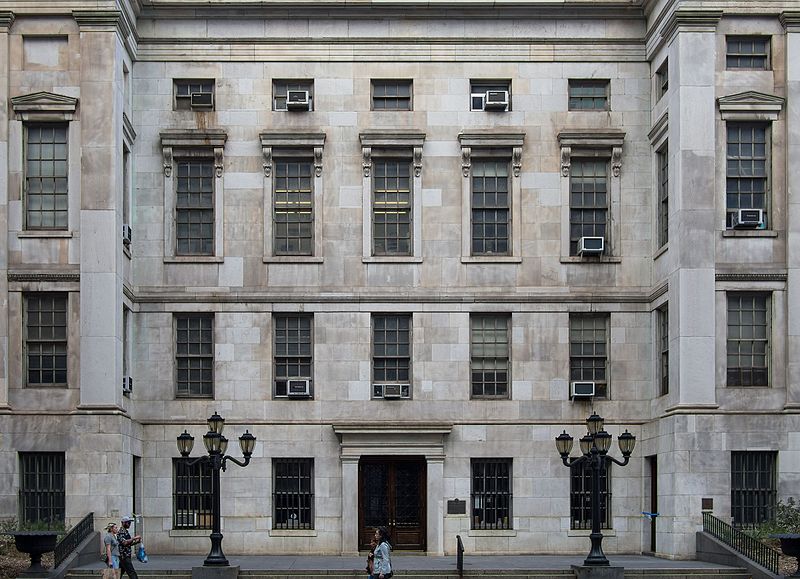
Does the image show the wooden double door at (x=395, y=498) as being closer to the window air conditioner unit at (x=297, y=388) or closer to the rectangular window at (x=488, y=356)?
the window air conditioner unit at (x=297, y=388)

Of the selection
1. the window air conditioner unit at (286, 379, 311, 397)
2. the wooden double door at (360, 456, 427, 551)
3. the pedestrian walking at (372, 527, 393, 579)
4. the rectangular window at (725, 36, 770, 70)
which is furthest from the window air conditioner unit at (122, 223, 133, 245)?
the rectangular window at (725, 36, 770, 70)

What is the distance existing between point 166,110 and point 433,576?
51.0 feet

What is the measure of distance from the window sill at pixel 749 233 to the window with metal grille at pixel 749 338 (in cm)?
155

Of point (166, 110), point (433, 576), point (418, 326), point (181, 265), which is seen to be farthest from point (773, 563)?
point (166, 110)

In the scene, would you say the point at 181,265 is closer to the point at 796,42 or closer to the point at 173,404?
the point at 173,404

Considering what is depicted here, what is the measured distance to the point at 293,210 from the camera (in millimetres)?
39812

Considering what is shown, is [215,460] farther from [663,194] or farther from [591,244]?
[663,194]

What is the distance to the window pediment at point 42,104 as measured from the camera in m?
36.6

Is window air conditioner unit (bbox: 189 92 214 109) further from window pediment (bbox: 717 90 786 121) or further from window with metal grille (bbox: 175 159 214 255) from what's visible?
window pediment (bbox: 717 90 786 121)

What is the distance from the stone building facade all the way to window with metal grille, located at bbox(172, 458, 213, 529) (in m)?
0.06

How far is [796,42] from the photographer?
121ft

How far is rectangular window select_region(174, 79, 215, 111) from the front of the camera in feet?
131

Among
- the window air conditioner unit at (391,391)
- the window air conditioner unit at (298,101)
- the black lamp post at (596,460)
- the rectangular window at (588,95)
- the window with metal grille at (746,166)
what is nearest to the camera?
the black lamp post at (596,460)

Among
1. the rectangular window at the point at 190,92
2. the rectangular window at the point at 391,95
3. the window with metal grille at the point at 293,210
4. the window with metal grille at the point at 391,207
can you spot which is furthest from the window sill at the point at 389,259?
the rectangular window at the point at 190,92
